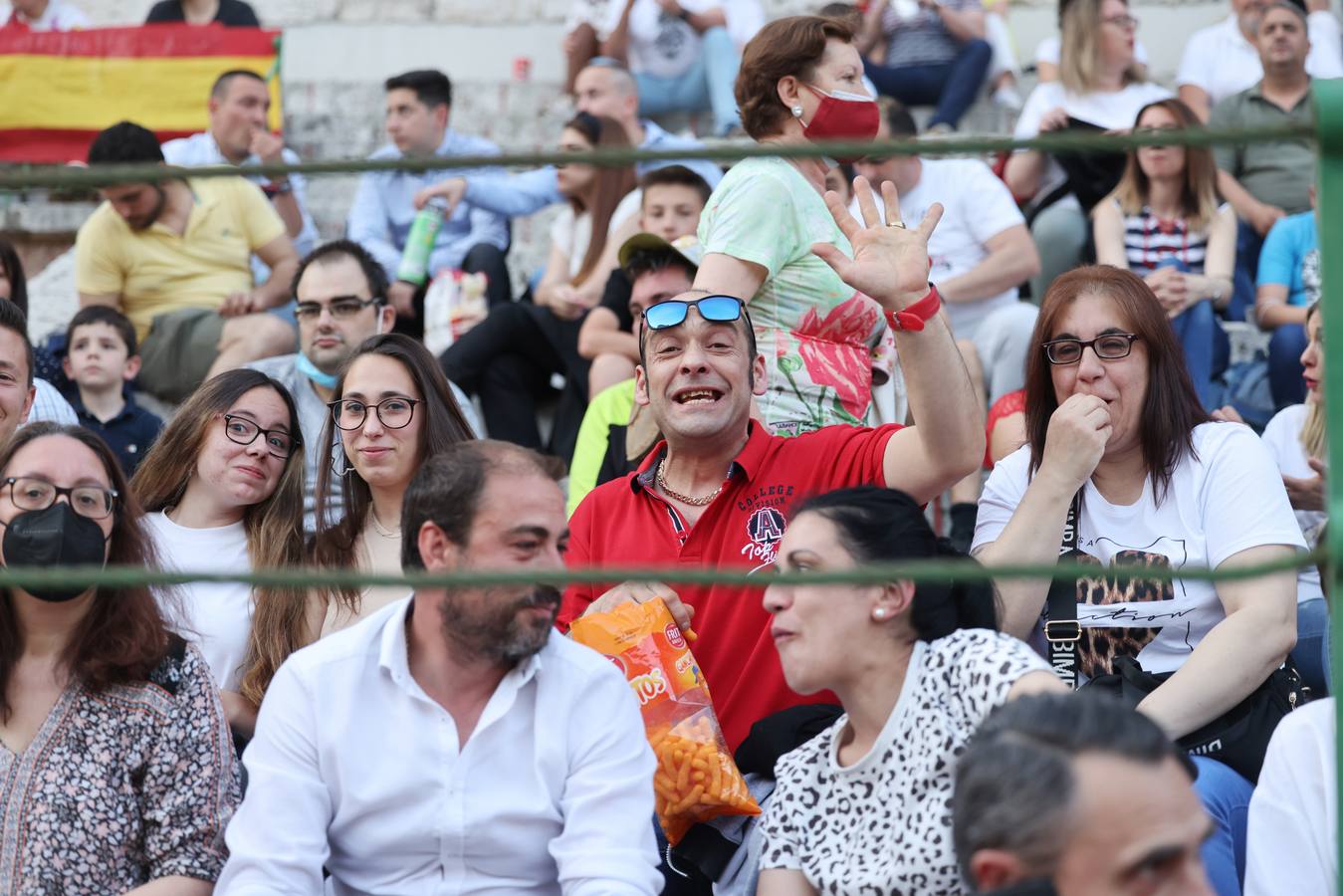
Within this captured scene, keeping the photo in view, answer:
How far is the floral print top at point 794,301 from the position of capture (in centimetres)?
341

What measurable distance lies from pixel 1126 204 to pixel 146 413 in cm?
316

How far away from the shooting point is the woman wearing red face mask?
344cm

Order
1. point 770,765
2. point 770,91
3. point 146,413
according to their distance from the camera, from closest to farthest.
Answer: point 770,765, point 770,91, point 146,413

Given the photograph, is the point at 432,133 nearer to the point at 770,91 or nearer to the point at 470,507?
the point at 770,91

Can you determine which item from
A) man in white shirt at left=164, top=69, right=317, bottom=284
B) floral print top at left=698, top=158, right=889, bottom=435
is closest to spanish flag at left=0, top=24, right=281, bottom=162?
man in white shirt at left=164, top=69, right=317, bottom=284

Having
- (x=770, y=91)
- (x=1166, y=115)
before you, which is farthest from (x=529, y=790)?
(x=1166, y=115)

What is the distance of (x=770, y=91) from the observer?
3.60 metres

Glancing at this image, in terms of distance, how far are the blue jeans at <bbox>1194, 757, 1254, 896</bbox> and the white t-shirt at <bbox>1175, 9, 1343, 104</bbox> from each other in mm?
4638

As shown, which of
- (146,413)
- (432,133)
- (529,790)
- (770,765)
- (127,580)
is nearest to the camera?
(127,580)

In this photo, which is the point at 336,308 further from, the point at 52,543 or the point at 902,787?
the point at 902,787

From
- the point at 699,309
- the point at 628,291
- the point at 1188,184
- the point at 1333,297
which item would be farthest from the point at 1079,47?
the point at 1333,297

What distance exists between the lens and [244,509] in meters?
3.67

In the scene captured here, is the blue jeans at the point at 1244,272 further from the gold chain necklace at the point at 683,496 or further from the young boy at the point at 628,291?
the gold chain necklace at the point at 683,496

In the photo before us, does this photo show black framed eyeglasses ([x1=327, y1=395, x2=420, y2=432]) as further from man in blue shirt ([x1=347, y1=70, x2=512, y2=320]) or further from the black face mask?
man in blue shirt ([x1=347, y1=70, x2=512, y2=320])
